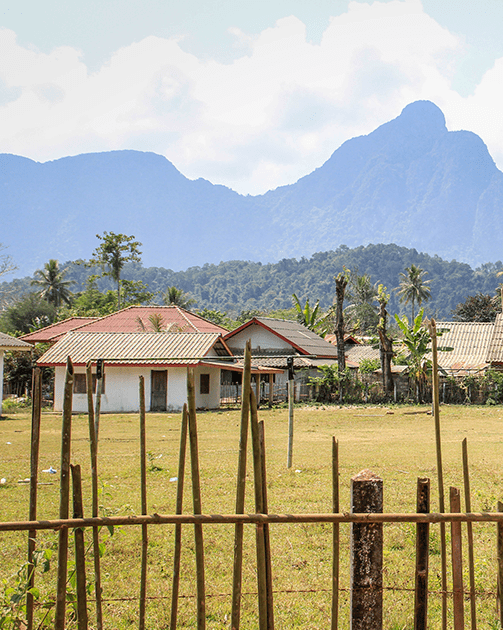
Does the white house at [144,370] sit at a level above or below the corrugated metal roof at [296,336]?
below

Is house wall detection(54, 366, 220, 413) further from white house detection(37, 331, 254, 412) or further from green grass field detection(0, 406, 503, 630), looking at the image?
green grass field detection(0, 406, 503, 630)

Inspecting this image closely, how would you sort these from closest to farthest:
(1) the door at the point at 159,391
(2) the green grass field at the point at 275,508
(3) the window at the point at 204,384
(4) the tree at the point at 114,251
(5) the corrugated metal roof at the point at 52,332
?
(2) the green grass field at the point at 275,508, (1) the door at the point at 159,391, (3) the window at the point at 204,384, (5) the corrugated metal roof at the point at 52,332, (4) the tree at the point at 114,251

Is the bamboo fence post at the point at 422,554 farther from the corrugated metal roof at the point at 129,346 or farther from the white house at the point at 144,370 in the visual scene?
the corrugated metal roof at the point at 129,346

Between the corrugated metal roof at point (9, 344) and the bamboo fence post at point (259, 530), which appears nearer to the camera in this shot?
the bamboo fence post at point (259, 530)

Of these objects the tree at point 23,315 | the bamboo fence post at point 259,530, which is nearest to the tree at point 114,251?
the tree at point 23,315

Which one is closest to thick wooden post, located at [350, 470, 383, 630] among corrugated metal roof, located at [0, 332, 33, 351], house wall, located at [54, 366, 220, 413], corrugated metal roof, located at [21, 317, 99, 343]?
corrugated metal roof, located at [0, 332, 33, 351]

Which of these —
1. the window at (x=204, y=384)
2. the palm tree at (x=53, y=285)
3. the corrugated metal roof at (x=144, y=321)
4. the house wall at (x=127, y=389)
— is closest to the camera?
the house wall at (x=127, y=389)

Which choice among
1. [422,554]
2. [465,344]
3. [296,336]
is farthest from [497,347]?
[422,554]

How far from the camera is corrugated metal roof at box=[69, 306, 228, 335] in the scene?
114 ft

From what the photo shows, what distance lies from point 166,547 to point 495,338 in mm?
28389

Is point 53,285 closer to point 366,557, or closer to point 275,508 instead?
point 275,508

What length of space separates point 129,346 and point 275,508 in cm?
2071

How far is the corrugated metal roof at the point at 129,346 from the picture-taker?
2542 centimetres

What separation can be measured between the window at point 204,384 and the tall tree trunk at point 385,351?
8.73 m
